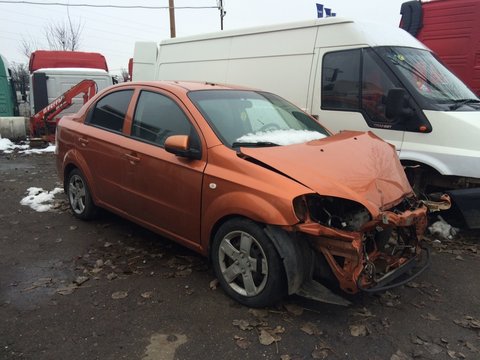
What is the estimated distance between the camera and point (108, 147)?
14.7ft

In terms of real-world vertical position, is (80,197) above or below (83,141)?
below

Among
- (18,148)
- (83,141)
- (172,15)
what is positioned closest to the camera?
(83,141)

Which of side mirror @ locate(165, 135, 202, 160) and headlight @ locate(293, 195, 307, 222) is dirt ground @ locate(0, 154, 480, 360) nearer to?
headlight @ locate(293, 195, 307, 222)

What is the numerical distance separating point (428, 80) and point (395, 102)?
730mm

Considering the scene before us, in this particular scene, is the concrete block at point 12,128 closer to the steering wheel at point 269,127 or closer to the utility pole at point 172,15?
the utility pole at point 172,15

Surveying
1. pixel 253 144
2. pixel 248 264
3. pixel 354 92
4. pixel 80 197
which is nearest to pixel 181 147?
pixel 253 144

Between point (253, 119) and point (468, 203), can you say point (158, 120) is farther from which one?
point (468, 203)

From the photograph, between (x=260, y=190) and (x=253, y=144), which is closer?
(x=260, y=190)

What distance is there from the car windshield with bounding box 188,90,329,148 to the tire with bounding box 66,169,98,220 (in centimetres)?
196

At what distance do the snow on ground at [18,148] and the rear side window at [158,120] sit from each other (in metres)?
8.13

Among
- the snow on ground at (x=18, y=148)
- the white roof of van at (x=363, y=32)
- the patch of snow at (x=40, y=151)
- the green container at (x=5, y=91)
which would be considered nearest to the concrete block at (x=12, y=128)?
the snow on ground at (x=18, y=148)

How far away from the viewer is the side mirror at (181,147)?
3486 millimetres

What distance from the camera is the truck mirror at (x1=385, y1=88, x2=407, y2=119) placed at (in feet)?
15.1

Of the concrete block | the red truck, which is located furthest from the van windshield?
the concrete block
